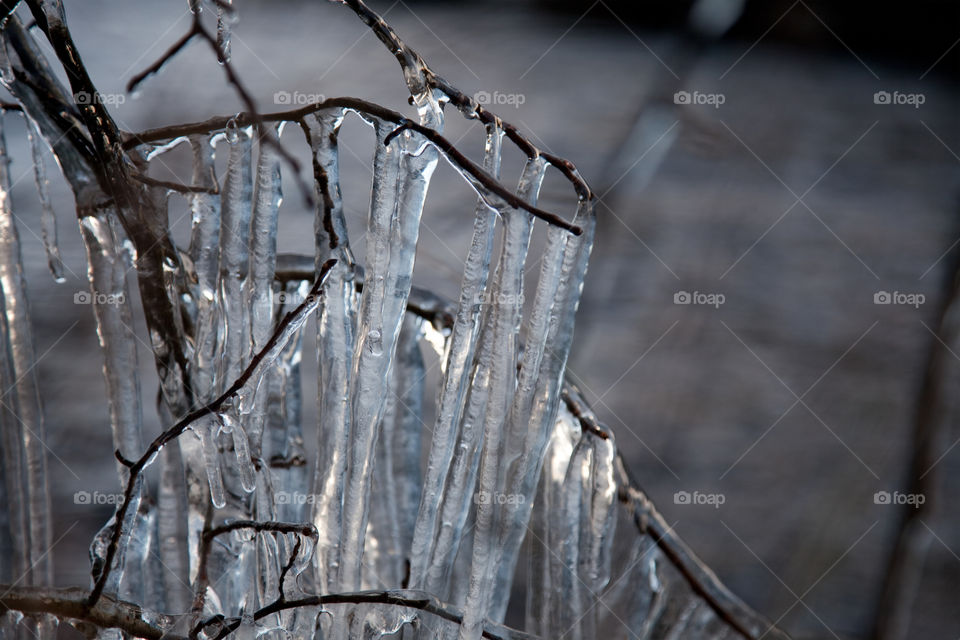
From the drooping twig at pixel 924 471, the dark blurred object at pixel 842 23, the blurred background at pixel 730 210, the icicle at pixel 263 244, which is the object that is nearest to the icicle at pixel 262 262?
the icicle at pixel 263 244

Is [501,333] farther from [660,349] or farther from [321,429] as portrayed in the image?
[660,349]

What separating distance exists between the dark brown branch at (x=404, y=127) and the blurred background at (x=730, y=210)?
0.74 metres

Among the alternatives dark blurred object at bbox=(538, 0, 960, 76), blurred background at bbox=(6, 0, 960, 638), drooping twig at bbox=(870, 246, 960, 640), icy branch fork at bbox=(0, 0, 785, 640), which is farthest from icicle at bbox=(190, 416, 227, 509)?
dark blurred object at bbox=(538, 0, 960, 76)

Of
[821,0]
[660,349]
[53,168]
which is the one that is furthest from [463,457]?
[821,0]

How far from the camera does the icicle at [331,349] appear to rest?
0.18 meters

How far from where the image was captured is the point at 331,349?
0.19 metres

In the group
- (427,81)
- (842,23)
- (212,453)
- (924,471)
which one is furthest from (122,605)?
(842,23)

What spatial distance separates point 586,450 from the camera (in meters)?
0.22

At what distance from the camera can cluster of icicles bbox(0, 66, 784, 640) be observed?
0.18 metres

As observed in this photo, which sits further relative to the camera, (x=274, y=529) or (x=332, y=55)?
(x=332, y=55)

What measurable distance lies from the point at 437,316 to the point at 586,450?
0.07 meters

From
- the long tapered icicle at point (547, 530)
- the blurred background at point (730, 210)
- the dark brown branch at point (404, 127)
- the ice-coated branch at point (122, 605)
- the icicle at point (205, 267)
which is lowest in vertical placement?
the ice-coated branch at point (122, 605)

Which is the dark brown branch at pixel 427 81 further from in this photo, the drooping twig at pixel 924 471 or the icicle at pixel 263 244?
the drooping twig at pixel 924 471

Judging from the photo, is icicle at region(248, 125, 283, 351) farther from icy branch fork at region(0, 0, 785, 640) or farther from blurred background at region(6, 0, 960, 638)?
blurred background at region(6, 0, 960, 638)
